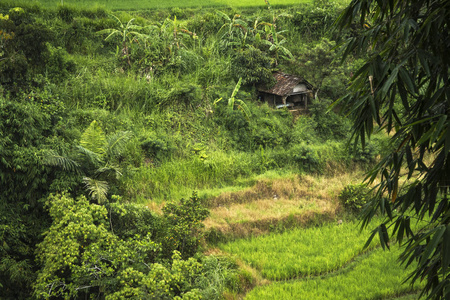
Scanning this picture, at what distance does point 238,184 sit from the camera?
1078 cm

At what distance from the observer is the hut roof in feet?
43.0

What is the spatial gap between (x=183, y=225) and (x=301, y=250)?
245 cm

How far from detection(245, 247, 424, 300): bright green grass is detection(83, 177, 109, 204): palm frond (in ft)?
9.72

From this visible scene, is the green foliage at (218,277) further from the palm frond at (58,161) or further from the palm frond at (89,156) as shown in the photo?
the palm frond at (58,161)

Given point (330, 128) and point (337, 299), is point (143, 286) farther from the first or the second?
point (330, 128)

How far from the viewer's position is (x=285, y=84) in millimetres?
13211

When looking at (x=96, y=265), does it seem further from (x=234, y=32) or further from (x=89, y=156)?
(x=234, y=32)

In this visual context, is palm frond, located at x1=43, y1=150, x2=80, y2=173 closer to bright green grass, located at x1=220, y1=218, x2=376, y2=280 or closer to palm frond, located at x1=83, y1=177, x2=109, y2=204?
palm frond, located at x1=83, y1=177, x2=109, y2=204

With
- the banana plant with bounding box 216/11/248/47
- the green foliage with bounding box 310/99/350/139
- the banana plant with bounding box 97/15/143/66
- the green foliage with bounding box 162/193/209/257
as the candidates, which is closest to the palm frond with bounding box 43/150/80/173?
the green foliage with bounding box 162/193/209/257

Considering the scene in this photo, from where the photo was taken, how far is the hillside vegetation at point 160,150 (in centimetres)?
668

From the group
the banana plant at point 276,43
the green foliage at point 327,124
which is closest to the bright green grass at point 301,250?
the green foliage at point 327,124

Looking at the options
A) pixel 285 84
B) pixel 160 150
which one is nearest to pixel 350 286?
pixel 160 150

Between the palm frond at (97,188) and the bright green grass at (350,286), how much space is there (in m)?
2.96

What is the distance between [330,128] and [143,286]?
8866 mm
